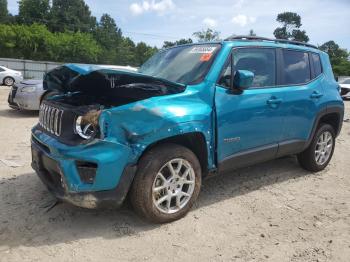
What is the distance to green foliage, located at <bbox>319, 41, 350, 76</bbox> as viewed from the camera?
53719 mm

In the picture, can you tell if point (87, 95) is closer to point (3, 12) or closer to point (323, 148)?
point (323, 148)

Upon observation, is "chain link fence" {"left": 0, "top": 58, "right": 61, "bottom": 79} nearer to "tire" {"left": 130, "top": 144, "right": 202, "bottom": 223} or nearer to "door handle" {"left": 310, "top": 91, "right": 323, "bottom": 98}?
"door handle" {"left": 310, "top": 91, "right": 323, "bottom": 98}

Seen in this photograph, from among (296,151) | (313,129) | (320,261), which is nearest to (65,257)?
(320,261)

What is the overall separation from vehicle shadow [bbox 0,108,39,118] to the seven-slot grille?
6604 millimetres

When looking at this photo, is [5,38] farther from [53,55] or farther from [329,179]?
[329,179]

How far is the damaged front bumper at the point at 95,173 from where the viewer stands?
337 centimetres

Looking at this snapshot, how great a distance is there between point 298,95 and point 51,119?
3.16 m

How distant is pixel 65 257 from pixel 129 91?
5.73 ft

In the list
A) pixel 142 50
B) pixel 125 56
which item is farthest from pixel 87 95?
pixel 142 50

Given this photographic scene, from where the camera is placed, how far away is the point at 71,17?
3169 inches

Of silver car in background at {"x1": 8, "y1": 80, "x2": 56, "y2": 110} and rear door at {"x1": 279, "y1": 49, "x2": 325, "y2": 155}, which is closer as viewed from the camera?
rear door at {"x1": 279, "y1": 49, "x2": 325, "y2": 155}

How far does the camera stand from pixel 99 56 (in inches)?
2416

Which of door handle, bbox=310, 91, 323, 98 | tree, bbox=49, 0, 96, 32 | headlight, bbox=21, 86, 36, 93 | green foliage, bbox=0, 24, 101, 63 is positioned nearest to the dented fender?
door handle, bbox=310, 91, 323, 98

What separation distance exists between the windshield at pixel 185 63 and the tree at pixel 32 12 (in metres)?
75.8
